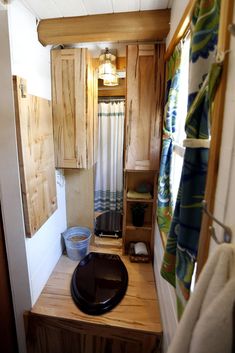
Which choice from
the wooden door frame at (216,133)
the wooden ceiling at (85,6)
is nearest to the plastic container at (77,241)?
the wooden door frame at (216,133)

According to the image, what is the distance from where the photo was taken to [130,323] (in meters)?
1.23

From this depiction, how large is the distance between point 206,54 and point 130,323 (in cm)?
144

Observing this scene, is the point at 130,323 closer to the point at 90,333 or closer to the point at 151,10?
the point at 90,333

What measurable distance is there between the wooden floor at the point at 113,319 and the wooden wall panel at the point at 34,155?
53cm

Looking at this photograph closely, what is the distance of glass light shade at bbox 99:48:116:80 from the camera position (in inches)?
60.5

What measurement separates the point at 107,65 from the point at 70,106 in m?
0.43

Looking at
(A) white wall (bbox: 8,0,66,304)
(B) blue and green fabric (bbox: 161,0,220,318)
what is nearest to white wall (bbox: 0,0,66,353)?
(A) white wall (bbox: 8,0,66,304)

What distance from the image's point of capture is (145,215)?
1.84 m

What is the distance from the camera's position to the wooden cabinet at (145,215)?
68.9 inches

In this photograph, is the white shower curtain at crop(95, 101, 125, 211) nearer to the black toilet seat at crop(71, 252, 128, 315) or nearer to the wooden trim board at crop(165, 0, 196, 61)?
the black toilet seat at crop(71, 252, 128, 315)

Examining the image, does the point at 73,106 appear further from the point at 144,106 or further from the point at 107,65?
the point at 144,106

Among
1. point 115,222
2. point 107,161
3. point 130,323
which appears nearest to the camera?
point 130,323

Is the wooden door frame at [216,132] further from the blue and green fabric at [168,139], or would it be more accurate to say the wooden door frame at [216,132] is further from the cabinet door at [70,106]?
the cabinet door at [70,106]

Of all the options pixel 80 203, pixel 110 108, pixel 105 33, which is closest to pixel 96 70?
pixel 105 33
